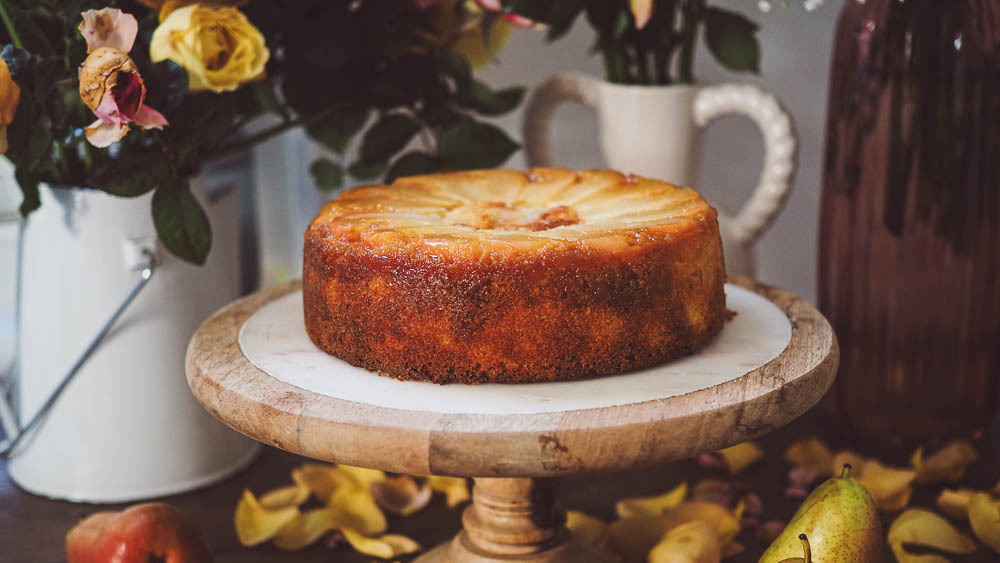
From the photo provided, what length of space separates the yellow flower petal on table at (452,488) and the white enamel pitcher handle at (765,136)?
478 mm

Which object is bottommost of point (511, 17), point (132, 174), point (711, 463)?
point (711, 463)

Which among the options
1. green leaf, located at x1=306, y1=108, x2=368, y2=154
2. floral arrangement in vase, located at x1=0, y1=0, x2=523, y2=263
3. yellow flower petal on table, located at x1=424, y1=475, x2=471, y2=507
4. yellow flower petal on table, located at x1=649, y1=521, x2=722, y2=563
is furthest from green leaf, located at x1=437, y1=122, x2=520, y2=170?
yellow flower petal on table, located at x1=649, y1=521, x2=722, y2=563

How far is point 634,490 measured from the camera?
1277mm

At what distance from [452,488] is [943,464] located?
23.3 inches

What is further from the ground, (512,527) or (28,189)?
(28,189)

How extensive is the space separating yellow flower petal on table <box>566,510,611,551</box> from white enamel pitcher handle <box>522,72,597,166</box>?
52 centimetres

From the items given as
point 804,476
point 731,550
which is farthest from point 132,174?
point 804,476

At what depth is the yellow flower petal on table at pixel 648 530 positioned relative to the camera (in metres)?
1.12

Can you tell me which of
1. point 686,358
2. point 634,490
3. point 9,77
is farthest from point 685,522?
point 9,77

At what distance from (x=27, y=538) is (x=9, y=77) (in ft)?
1.72

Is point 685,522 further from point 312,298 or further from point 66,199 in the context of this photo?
point 66,199

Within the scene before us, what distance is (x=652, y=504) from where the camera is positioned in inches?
47.8

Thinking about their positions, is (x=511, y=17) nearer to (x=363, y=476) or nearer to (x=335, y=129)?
(x=335, y=129)

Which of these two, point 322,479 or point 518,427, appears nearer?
point 518,427
